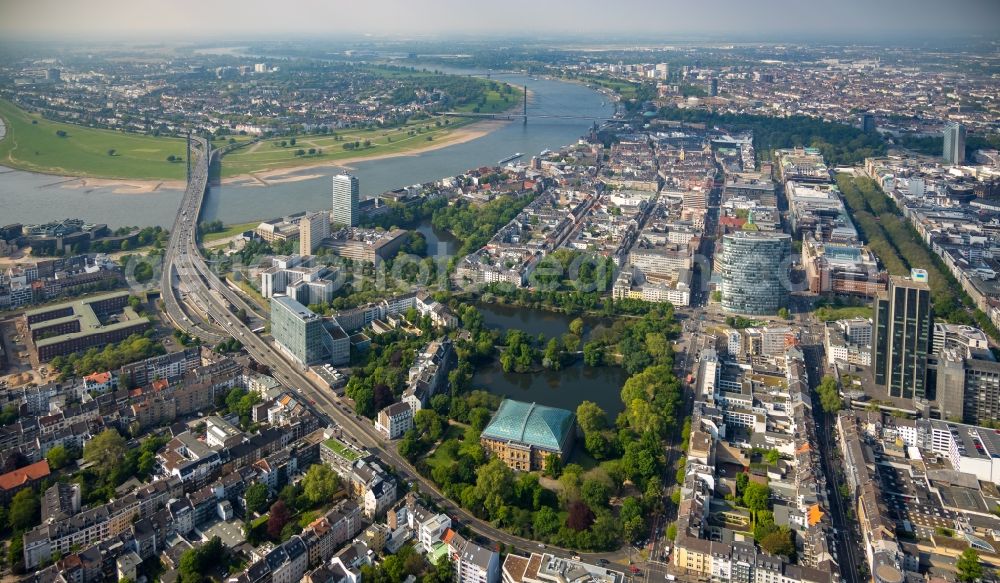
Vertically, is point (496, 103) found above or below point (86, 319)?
above

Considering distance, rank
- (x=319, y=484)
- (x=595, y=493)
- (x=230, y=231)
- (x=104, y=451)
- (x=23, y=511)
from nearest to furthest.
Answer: (x=23, y=511) < (x=595, y=493) < (x=319, y=484) < (x=104, y=451) < (x=230, y=231)

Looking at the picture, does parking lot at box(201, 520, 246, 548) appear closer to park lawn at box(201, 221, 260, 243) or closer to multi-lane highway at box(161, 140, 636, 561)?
multi-lane highway at box(161, 140, 636, 561)

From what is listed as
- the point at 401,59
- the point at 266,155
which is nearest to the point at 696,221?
the point at 266,155

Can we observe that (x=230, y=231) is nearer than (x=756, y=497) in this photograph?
No

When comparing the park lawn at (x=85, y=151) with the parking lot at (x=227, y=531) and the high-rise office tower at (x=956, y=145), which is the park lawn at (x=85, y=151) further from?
the high-rise office tower at (x=956, y=145)

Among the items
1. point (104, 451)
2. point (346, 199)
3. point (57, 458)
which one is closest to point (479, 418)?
point (104, 451)

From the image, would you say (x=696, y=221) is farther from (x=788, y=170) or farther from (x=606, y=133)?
(x=606, y=133)

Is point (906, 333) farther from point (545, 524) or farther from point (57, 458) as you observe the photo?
point (57, 458)
